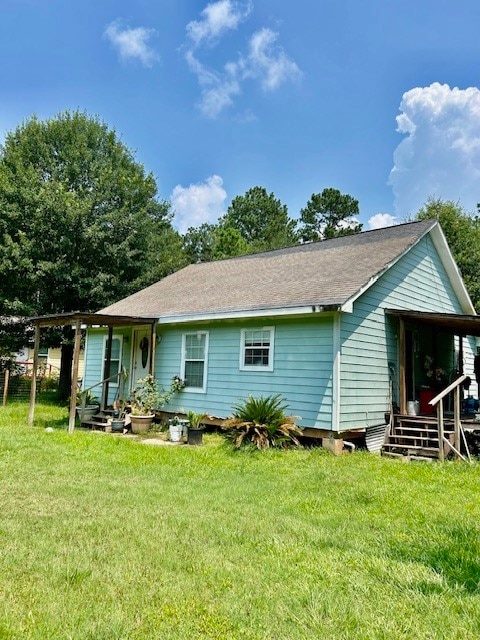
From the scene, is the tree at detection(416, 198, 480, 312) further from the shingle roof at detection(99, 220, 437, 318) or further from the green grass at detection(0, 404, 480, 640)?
the green grass at detection(0, 404, 480, 640)

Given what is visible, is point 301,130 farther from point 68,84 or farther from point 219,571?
point 219,571

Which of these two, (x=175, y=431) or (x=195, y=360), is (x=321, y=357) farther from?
(x=195, y=360)

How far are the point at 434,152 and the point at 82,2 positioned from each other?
15.6m

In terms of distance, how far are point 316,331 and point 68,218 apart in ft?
41.2

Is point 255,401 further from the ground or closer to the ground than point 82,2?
closer to the ground

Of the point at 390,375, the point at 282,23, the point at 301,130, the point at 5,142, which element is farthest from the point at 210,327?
the point at 5,142

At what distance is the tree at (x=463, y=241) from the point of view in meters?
24.7

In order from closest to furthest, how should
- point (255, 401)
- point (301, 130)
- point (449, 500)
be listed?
point (449, 500) < point (255, 401) < point (301, 130)

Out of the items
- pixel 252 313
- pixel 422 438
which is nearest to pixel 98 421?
pixel 252 313

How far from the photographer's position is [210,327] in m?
11.0

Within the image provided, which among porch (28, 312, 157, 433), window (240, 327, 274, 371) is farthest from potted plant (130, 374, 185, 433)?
window (240, 327, 274, 371)

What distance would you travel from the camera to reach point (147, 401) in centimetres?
1118

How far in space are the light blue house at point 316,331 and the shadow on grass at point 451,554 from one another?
431 centimetres

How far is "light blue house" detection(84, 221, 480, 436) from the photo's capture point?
8.80 metres
